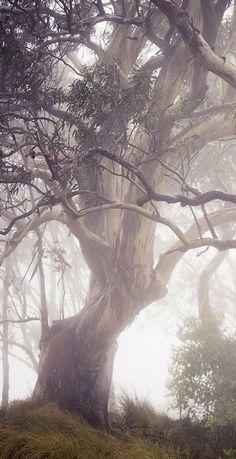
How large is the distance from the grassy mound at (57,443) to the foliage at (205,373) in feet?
5.88

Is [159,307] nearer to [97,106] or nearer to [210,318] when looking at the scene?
[210,318]

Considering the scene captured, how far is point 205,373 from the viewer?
27.7 ft

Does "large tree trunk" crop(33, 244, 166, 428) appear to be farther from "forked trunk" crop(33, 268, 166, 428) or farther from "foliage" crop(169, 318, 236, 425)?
"foliage" crop(169, 318, 236, 425)

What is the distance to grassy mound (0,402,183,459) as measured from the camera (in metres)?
5.18

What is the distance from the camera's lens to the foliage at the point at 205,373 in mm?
7918

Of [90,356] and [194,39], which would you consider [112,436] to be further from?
[194,39]

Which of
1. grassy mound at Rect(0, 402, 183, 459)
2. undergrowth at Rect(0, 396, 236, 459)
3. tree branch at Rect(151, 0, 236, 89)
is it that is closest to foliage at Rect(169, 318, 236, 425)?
undergrowth at Rect(0, 396, 236, 459)

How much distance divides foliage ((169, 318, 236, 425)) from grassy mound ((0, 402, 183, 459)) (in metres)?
1.79

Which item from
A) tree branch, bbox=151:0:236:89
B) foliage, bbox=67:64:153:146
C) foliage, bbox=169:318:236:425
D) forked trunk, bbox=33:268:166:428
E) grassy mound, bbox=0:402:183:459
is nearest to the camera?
tree branch, bbox=151:0:236:89

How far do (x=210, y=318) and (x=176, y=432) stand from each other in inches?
101

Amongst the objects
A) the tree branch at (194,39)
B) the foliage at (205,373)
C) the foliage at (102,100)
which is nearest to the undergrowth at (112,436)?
the foliage at (205,373)

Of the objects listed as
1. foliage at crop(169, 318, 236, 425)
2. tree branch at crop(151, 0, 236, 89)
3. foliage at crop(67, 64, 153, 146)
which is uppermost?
foliage at crop(67, 64, 153, 146)

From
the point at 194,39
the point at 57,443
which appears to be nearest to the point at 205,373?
the point at 57,443

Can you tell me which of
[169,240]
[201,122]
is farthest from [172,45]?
[169,240]
